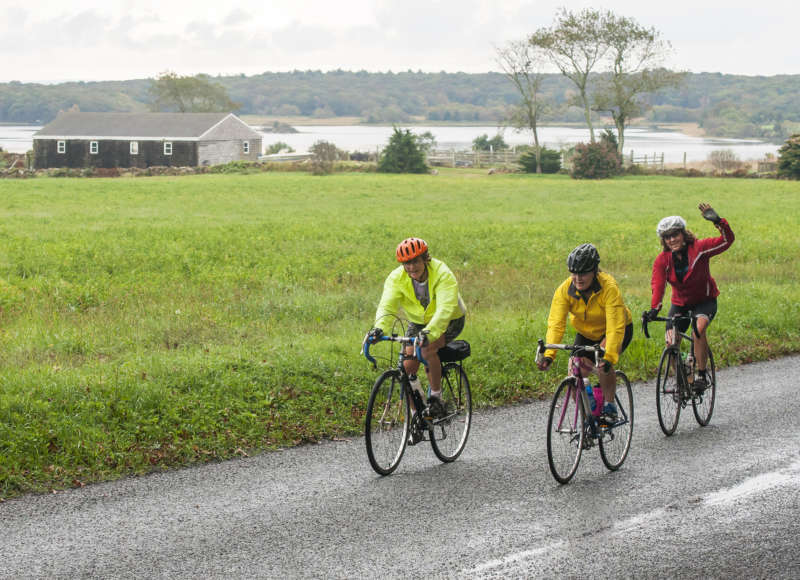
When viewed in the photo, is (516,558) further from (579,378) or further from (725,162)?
(725,162)

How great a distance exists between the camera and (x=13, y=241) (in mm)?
23781

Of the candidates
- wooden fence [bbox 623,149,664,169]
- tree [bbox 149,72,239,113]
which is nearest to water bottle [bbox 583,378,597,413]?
wooden fence [bbox 623,149,664,169]

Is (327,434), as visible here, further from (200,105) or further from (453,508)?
(200,105)

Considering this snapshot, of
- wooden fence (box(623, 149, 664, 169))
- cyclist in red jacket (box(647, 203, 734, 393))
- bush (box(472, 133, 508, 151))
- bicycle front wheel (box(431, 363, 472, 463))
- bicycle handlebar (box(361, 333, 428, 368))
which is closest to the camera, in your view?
bicycle handlebar (box(361, 333, 428, 368))

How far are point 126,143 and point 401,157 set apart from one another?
84.7 feet

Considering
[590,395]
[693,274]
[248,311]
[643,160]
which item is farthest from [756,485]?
[643,160]

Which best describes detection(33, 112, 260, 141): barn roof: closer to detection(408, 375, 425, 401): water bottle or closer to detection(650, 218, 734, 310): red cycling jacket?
detection(650, 218, 734, 310): red cycling jacket

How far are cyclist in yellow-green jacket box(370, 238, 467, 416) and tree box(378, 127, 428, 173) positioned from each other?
206 feet

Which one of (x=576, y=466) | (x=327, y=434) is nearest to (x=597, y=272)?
(x=576, y=466)

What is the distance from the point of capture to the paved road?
19.2 feet

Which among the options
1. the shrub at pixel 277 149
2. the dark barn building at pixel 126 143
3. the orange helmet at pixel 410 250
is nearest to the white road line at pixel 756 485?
the orange helmet at pixel 410 250

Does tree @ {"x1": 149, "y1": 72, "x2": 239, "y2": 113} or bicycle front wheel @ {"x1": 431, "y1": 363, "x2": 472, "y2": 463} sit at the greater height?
tree @ {"x1": 149, "y1": 72, "x2": 239, "y2": 113}

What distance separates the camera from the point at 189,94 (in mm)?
137375

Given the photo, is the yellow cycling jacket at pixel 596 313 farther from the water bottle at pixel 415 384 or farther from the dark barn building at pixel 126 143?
the dark barn building at pixel 126 143
